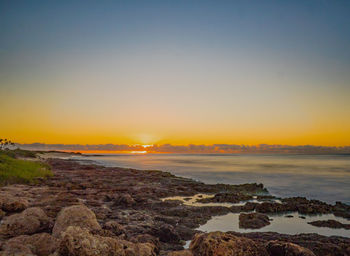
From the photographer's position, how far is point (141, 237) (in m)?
9.22

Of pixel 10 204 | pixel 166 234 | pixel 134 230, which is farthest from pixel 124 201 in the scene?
pixel 166 234

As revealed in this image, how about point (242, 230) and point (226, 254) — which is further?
point (242, 230)

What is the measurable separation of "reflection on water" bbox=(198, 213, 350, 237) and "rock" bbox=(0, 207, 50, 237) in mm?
7126

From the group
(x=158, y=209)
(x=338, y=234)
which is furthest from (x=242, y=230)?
(x=158, y=209)

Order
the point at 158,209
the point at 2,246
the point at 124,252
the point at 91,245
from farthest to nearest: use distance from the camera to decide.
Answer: the point at 158,209 → the point at 2,246 → the point at 124,252 → the point at 91,245

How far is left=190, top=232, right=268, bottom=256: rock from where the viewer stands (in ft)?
19.4

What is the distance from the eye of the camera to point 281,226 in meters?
14.2

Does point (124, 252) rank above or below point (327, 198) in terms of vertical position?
above

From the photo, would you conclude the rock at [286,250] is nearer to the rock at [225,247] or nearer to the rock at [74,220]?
the rock at [225,247]

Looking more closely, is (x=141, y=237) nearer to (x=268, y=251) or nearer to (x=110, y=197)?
(x=268, y=251)

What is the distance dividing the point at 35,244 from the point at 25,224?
6.99 ft

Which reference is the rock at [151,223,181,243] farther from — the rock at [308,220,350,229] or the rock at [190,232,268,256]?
the rock at [308,220,350,229]

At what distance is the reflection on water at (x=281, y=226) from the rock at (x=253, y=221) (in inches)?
9.9

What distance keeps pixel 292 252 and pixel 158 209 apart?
11369mm
